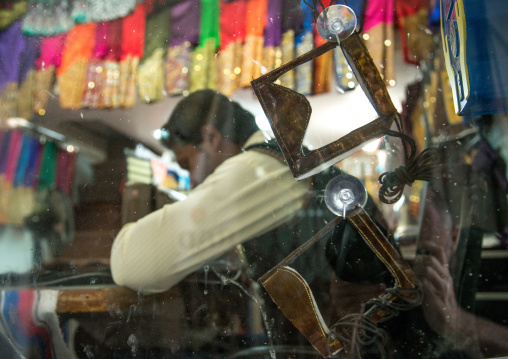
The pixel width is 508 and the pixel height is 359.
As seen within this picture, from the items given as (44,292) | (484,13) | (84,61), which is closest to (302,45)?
(484,13)

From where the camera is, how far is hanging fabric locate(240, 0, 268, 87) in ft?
2.09

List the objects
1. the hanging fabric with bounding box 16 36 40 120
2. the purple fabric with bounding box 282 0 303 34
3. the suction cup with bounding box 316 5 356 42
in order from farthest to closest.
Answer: the hanging fabric with bounding box 16 36 40 120 → the purple fabric with bounding box 282 0 303 34 → the suction cup with bounding box 316 5 356 42

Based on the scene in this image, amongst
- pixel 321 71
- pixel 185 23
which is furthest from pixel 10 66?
pixel 321 71

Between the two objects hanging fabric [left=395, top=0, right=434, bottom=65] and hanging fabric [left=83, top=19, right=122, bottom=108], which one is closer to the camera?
hanging fabric [left=395, top=0, right=434, bottom=65]

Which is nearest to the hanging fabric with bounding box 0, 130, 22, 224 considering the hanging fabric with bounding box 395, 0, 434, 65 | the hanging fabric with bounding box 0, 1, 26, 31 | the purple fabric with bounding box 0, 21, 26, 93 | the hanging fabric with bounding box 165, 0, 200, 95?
the purple fabric with bounding box 0, 21, 26, 93

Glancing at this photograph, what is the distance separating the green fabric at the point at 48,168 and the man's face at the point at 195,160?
227 mm

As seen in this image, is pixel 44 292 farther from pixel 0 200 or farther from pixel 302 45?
pixel 302 45

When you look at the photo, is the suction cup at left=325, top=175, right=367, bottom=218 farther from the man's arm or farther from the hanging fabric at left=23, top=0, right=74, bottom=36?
the hanging fabric at left=23, top=0, right=74, bottom=36

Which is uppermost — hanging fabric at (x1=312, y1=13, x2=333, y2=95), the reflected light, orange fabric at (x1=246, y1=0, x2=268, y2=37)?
orange fabric at (x1=246, y1=0, x2=268, y2=37)

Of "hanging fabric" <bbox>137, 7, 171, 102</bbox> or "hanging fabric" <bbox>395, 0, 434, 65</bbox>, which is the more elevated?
"hanging fabric" <bbox>137, 7, 171, 102</bbox>

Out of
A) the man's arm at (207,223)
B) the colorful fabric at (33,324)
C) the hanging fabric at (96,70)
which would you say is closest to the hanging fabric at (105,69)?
the hanging fabric at (96,70)

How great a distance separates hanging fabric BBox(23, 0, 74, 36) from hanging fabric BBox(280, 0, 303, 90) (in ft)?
1.30

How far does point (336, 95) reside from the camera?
1.98 feet

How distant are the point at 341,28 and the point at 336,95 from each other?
0.10 meters
